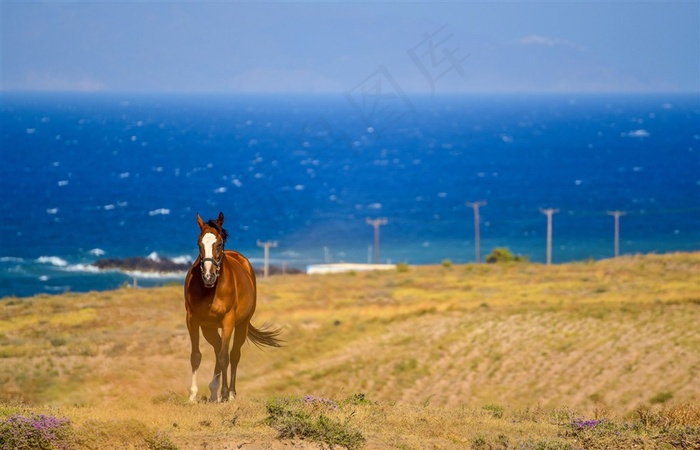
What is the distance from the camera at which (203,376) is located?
2544 centimetres

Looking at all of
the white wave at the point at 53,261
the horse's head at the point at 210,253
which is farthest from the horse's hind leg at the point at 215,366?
the white wave at the point at 53,261

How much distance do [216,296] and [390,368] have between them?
1430 centimetres

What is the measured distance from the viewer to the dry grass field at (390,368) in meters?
12.9

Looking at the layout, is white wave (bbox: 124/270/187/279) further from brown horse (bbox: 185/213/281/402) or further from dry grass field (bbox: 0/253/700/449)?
brown horse (bbox: 185/213/281/402)

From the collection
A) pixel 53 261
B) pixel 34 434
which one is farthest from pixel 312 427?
pixel 53 261

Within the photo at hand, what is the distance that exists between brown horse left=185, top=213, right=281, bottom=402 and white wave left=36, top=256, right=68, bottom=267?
9884cm

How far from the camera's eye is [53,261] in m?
113

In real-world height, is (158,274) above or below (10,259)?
below

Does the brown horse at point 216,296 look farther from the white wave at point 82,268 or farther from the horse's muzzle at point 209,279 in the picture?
the white wave at point 82,268

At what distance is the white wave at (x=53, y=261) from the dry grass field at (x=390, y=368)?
68074mm

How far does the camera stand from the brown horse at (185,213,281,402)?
14219 millimetres

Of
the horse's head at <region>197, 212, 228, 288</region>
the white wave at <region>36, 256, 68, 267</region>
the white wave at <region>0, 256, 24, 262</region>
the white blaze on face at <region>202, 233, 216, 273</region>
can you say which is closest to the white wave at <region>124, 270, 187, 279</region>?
the white wave at <region>36, 256, 68, 267</region>

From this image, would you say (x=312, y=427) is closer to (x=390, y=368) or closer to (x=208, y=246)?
(x=208, y=246)

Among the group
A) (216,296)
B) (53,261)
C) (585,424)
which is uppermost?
(216,296)
